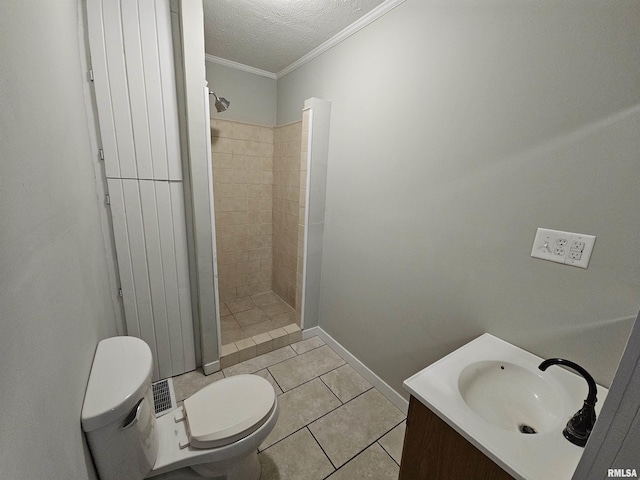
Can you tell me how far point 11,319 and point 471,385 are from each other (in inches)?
52.7

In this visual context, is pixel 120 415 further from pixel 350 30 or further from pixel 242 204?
pixel 350 30

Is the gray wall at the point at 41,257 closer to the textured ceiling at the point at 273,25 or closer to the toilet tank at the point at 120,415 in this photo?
the toilet tank at the point at 120,415

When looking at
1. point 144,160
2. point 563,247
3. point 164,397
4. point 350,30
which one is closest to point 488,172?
point 563,247

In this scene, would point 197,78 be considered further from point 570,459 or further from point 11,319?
point 570,459

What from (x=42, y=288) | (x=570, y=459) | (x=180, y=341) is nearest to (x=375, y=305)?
(x=570, y=459)

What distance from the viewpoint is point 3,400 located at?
15.3 inches

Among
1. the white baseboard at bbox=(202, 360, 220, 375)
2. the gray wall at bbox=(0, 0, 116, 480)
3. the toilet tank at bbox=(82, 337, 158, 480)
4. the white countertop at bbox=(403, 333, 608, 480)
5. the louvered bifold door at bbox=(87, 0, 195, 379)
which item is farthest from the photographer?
the white baseboard at bbox=(202, 360, 220, 375)

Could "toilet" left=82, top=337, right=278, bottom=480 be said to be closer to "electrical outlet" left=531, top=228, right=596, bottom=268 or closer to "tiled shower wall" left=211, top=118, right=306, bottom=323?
"tiled shower wall" left=211, top=118, right=306, bottom=323

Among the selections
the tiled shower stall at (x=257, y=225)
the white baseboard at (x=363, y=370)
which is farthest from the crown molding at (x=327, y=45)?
the white baseboard at (x=363, y=370)

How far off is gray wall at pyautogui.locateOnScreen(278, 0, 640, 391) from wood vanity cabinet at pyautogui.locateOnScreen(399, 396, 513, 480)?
0.58 metres

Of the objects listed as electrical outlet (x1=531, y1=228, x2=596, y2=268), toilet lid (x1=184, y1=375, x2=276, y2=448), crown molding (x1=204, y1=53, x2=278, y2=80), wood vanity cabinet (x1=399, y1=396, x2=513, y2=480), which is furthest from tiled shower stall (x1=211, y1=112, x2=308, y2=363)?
electrical outlet (x1=531, y1=228, x2=596, y2=268)

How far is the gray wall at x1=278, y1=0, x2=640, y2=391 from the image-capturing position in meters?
0.86

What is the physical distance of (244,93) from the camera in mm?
2523

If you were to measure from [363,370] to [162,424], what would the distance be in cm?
131
